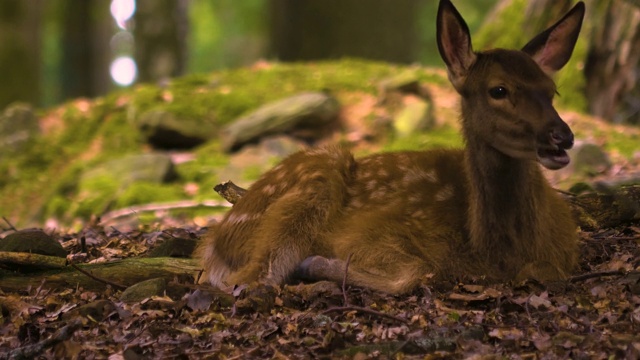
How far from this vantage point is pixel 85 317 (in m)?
4.92

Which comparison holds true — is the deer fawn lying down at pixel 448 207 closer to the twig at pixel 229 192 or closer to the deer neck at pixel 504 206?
the deer neck at pixel 504 206

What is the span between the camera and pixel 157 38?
18406 mm

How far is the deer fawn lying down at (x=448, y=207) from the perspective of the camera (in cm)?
523

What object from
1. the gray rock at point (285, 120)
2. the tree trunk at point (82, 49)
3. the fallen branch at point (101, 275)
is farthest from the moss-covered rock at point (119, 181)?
the tree trunk at point (82, 49)

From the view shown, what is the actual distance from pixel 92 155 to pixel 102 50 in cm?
1444

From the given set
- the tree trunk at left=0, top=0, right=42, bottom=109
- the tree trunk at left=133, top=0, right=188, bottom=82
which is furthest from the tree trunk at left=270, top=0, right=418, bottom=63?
the tree trunk at left=0, top=0, right=42, bottom=109

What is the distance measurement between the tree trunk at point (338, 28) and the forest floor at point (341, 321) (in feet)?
38.9

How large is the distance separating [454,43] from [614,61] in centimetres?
577

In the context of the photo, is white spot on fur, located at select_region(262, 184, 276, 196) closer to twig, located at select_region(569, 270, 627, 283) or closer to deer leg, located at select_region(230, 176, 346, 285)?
deer leg, located at select_region(230, 176, 346, 285)

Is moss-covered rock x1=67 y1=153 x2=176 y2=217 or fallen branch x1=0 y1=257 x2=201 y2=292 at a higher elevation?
fallen branch x1=0 y1=257 x2=201 y2=292

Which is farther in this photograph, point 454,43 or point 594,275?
point 454,43

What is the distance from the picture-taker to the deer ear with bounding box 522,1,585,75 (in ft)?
18.4

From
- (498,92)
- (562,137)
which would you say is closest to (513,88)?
(498,92)

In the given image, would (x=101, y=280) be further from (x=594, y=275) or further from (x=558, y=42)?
(x=558, y=42)
